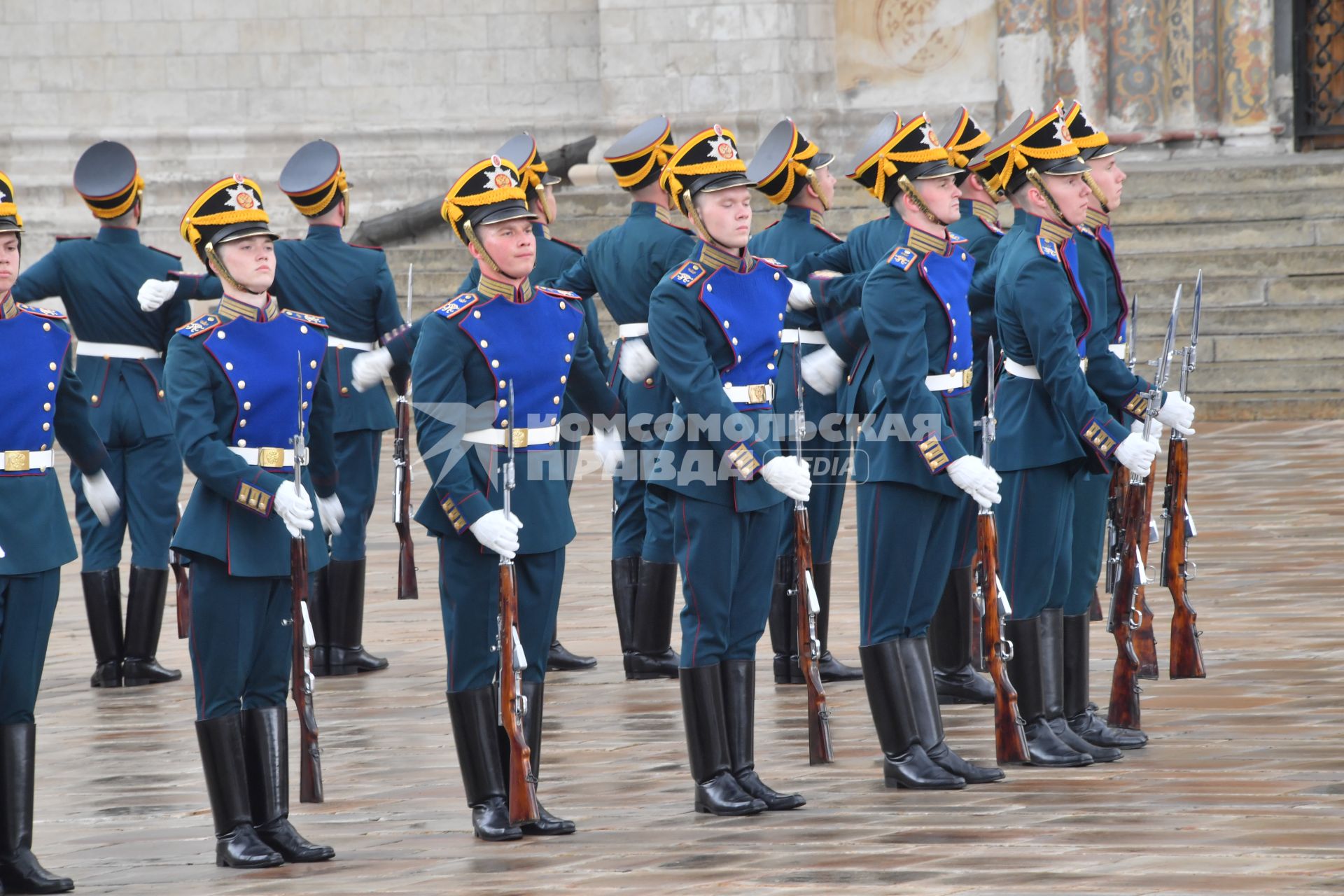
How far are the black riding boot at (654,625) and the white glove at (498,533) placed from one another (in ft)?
7.86

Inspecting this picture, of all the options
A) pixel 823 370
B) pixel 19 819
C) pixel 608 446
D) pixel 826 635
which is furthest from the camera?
pixel 826 635

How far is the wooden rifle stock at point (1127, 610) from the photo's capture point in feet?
20.0

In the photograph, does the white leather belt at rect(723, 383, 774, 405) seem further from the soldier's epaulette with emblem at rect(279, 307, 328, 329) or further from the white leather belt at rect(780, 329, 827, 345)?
the white leather belt at rect(780, 329, 827, 345)

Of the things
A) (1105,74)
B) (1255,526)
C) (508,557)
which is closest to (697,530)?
(508,557)

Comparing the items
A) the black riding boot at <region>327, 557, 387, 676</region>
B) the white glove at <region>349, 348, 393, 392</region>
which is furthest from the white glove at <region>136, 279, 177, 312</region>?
the black riding boot at <region>327, 557, 387, 676</region>

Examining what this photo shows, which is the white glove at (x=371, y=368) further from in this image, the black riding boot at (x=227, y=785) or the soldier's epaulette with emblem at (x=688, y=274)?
the black riding boot at (x=227, y=785)

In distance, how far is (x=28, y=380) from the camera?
5238mm

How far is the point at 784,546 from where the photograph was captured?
24.5 feet

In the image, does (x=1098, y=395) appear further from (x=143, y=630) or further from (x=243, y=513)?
(x=143, y=630)

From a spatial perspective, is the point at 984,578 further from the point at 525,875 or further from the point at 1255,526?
the point at 1255,526

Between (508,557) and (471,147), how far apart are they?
1430 cm

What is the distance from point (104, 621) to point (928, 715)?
3.40m

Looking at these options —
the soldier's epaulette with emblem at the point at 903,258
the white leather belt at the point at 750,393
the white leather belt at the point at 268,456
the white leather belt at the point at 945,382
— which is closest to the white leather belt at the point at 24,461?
the white leather belt at the point at 268,456

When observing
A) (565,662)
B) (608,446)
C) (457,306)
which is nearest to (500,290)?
(457,306)
